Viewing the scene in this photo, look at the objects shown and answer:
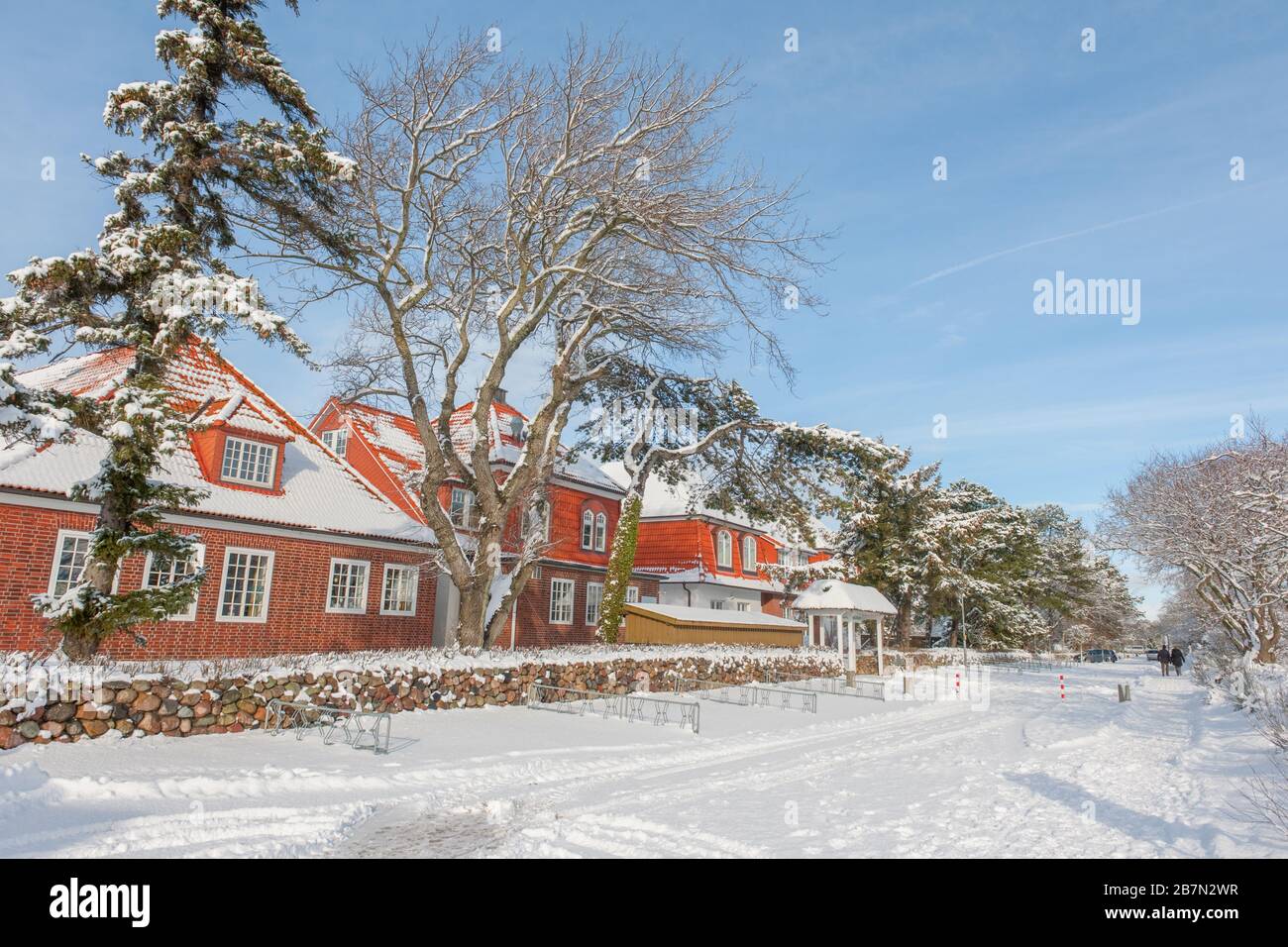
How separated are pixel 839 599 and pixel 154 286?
27722mm

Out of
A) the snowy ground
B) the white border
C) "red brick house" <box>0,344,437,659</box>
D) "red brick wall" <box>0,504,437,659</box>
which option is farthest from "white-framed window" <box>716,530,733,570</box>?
the snowy ground

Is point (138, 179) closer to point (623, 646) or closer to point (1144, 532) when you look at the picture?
point (623, 646)

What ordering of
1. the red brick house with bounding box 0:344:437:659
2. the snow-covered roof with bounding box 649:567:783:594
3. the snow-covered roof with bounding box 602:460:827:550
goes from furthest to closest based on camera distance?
the snow-covered roof with bounding box 602:460:827:550
the snow-covered roof with bounding box 649:567:783:594
the red brick house with bounding box 0:344:437:659

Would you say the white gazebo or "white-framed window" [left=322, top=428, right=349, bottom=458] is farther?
the white gazebo

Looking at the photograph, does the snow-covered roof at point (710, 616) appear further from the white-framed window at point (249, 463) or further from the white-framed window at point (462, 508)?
the white-framed window at point (249, 463)

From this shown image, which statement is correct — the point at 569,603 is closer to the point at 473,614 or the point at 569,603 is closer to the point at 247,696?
the point at 473,614

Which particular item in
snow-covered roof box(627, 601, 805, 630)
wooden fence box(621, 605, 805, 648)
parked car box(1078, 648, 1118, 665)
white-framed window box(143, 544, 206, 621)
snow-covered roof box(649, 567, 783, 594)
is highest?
snow-covered roof box(649, 567, 783, 594)

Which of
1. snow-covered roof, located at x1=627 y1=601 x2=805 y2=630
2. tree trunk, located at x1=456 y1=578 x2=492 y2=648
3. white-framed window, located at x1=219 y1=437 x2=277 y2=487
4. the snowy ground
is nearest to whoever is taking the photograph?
the snowy ground

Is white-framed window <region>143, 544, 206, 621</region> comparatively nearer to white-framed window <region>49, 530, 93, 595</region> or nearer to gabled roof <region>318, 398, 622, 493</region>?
white-framed window <region>49, 530, 93, 595</region>

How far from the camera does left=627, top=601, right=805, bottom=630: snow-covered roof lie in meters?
28.1

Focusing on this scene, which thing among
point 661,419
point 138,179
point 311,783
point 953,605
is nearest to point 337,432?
point 661,419

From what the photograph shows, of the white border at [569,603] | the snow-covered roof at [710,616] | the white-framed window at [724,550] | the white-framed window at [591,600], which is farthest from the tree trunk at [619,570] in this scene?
the white-framed window at [724,550]

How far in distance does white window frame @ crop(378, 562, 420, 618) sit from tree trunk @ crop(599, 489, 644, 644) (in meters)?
6.03

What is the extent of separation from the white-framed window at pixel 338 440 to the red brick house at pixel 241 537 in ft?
10.8
